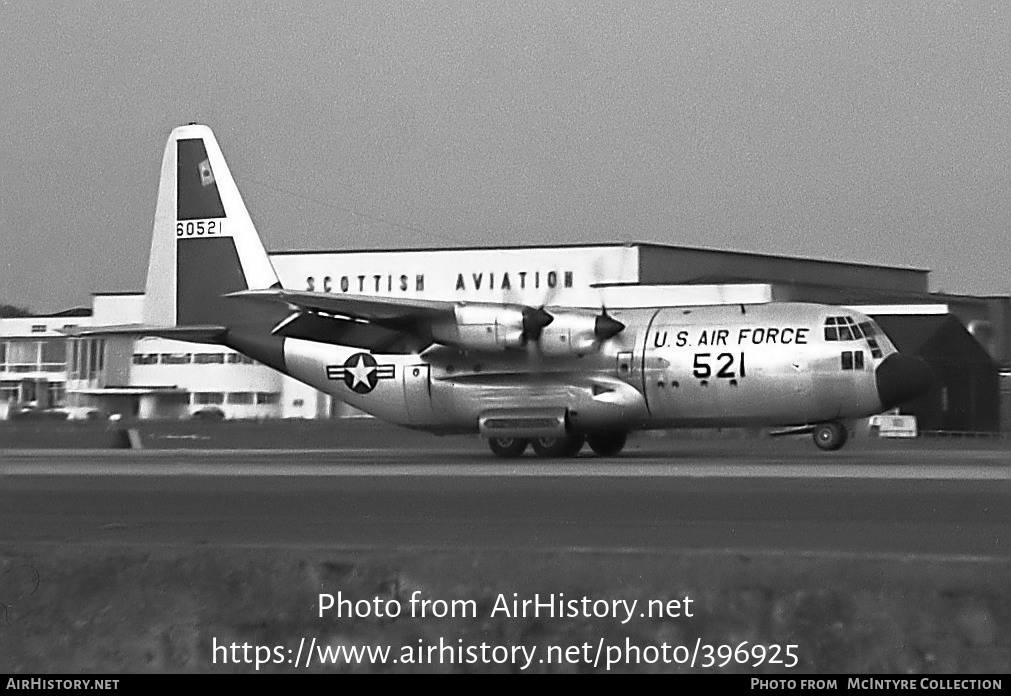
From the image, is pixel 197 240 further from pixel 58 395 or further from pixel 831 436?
pixel 831 436

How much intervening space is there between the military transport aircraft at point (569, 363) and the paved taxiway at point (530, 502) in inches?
40.2

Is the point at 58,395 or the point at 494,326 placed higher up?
the point at 494,326

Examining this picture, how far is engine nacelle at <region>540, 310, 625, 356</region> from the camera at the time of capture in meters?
27.7

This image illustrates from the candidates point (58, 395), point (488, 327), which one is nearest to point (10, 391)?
point (58, 395)

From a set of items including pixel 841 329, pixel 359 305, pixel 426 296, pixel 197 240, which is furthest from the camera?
pixel 426 296

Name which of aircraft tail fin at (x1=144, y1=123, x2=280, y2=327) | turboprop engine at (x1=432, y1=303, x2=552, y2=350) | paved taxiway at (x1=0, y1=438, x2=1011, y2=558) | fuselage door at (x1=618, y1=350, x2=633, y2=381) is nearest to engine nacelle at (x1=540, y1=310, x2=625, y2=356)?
turboprop engine at (x1=432, y1=303, x2=552, y2=350)

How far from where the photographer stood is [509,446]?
28.5 m

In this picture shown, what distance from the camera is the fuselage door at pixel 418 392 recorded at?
2909 centimetres

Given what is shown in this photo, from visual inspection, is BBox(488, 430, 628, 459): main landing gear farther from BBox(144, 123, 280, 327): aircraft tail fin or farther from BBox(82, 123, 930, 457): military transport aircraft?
BBox(144, 123, 280, 327): aircraft tail fin

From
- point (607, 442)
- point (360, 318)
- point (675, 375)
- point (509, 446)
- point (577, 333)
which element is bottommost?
point (509, 446)

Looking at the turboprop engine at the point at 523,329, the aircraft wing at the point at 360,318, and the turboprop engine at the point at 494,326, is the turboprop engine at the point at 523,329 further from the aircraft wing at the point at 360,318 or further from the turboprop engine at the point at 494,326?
the aircraft wing at the point at 360,318

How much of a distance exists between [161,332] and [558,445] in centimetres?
899

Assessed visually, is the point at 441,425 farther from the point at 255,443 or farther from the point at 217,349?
the point at 217,349
